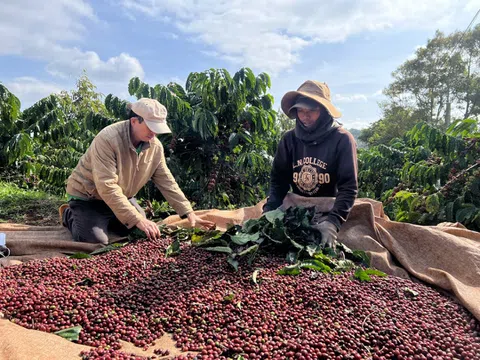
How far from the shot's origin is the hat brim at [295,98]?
2.78m

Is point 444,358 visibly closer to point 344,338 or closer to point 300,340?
point 344,338

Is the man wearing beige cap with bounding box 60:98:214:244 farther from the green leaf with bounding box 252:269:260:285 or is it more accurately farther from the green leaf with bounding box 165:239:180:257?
the green leaf with bounding box 252:269:260:285

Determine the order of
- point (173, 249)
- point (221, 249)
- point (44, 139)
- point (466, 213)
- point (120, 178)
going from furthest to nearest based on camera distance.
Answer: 1. point (44, 139)
2. point (466, 213)
3. point (120, 178)
4. point (173, 249)
5. point (221, 249)

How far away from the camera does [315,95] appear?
112 inches

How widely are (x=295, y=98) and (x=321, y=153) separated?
0.49 m

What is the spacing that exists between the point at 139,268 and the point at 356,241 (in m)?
1.50

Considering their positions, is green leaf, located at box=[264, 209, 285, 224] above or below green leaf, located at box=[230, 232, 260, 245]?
above

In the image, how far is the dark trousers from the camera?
308 centimetres

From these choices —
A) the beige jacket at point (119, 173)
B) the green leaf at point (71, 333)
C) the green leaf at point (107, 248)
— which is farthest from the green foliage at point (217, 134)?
the green leaf at point (71, 333)

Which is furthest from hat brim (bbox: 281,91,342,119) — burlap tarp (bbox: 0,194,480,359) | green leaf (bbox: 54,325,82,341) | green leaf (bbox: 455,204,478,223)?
green leaf (bbox: 54,325,82,341)

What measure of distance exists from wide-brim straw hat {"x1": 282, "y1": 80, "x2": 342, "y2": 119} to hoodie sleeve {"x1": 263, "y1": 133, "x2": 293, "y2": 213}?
32 cm

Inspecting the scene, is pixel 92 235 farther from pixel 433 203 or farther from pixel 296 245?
pixel 433 203

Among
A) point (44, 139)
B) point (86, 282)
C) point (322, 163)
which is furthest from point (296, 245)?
point (44, 139)

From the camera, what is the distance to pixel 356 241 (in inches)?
A: 109
